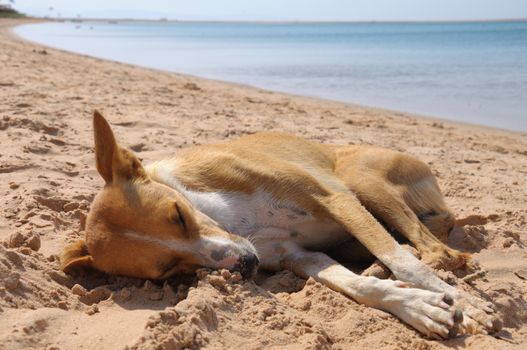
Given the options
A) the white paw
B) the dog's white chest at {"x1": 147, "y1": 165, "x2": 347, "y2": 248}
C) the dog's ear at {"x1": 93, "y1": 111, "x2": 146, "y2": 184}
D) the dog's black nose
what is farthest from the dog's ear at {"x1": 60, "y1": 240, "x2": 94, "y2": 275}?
the white paw

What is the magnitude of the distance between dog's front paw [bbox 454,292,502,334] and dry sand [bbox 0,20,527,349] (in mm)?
94

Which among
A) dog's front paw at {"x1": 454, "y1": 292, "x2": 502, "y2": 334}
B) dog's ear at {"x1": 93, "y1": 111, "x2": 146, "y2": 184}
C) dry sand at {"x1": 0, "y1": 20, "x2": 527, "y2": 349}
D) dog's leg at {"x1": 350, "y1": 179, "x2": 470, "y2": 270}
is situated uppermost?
dog's ear at {"x1": 93, "y1": 111, "x2": 146, "y2": 184}

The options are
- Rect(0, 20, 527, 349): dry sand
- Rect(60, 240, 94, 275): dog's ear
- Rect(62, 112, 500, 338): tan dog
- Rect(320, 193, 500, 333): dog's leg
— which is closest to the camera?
Rect(0, 20, 527, 349): dry sand

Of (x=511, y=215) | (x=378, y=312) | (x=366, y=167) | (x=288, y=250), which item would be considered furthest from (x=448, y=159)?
(x=378, y=312)

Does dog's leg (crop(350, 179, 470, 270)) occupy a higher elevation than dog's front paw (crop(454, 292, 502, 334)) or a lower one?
higher

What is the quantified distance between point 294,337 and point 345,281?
0.81m

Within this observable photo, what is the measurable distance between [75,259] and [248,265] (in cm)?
102

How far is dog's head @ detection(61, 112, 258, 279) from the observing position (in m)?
3.52

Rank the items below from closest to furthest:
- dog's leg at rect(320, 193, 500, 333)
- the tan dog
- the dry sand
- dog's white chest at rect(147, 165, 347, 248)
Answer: the dry sand
dog's leg at rect(320, 193, 500, 333)
the tan dog
dog's white chest at rect(147, 165, 347, 248)

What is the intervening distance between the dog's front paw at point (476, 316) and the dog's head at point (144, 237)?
3.90 feet

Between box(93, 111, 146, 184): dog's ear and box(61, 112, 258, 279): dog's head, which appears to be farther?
box(93, 111, 146, 184): dog's ear

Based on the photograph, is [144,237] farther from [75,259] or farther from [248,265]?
[248,265]

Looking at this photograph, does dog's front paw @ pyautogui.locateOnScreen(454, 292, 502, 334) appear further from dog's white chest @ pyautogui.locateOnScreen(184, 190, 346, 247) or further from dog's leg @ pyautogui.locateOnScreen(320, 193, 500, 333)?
dog's white chest @ pyautogui.locateOnScreen(184, 190, 346, 247)

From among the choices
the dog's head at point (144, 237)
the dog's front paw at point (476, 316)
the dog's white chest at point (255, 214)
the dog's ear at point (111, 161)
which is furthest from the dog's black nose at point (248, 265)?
the dog's front paw at point (476, 316)
